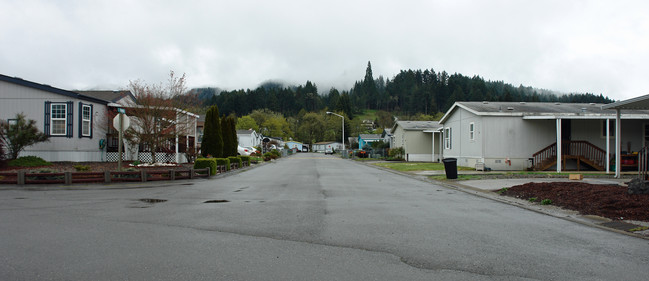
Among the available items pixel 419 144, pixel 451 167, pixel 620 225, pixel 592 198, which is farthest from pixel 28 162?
pixel 419 144

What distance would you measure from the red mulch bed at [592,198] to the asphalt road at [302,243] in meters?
1.24

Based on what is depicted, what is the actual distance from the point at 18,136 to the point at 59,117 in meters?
3.29

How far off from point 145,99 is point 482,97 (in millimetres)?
108814

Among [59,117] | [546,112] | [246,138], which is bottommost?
[246,138]

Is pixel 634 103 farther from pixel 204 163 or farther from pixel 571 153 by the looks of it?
pixel 204 163

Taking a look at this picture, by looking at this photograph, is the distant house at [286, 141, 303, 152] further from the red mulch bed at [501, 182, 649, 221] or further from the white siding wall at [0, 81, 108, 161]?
the red mulch bed at [501, 182, 649, 221]

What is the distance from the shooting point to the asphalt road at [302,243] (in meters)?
4.71

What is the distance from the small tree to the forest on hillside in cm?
9609

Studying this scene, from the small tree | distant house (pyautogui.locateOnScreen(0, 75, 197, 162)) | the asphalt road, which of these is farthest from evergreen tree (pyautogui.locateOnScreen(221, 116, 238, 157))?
the asphalt road

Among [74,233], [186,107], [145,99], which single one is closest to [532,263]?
[74,233]

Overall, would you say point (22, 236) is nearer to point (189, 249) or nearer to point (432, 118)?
point (189, 249)

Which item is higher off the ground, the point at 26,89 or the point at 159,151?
the point at 26,89

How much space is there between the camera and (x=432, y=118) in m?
111

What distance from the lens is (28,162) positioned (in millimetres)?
19234
